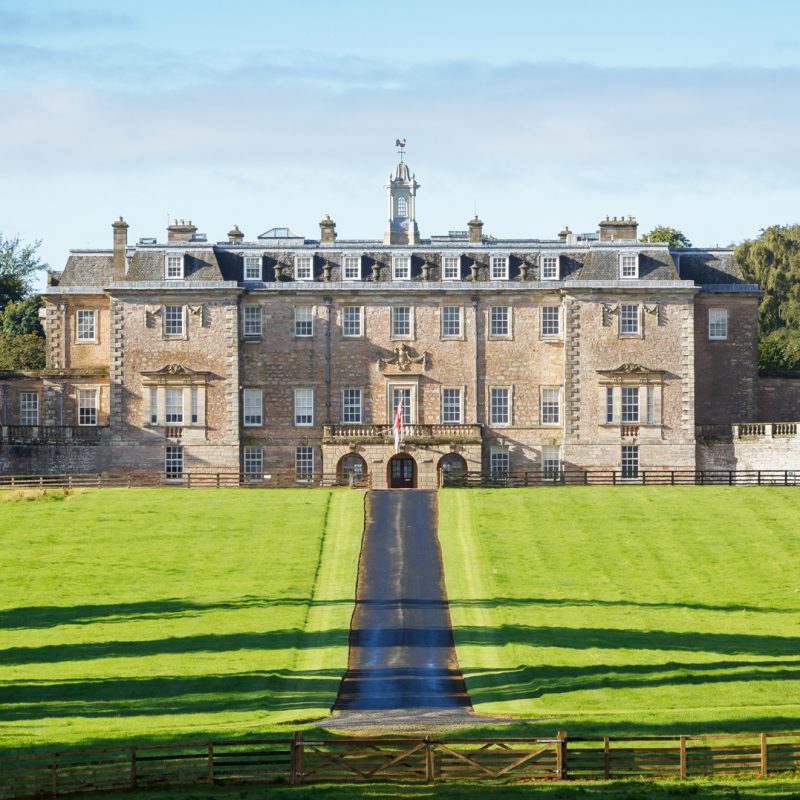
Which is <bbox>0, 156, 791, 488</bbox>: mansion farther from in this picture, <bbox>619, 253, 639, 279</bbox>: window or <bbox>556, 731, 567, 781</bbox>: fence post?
<bbox>556, 731, 567, 781</bbox>: fence post

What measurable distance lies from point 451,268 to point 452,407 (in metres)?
6.46

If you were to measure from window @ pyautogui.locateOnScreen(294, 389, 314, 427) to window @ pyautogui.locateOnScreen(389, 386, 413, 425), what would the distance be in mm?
3790

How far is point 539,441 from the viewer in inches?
3278

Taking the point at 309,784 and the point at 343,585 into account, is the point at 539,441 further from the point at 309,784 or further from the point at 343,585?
the point at 309,784

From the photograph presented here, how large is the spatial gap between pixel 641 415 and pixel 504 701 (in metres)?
39.6

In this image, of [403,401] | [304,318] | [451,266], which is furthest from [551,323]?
[304,318]

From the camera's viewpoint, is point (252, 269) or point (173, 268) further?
point (252, 269)

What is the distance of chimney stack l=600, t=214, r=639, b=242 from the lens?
85.6m

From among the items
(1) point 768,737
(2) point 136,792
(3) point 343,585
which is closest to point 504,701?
(1) point 768,737

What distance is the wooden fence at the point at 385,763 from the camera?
36312mm

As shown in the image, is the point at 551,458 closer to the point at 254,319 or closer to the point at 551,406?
the point at 551,406

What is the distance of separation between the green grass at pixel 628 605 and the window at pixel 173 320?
15858 millimetres

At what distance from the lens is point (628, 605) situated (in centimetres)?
5597

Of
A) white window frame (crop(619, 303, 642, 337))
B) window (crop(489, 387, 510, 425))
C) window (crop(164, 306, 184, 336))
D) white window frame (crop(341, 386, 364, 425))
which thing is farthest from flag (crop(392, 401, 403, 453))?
white window frame (crop(619, 303, 642, 337))
